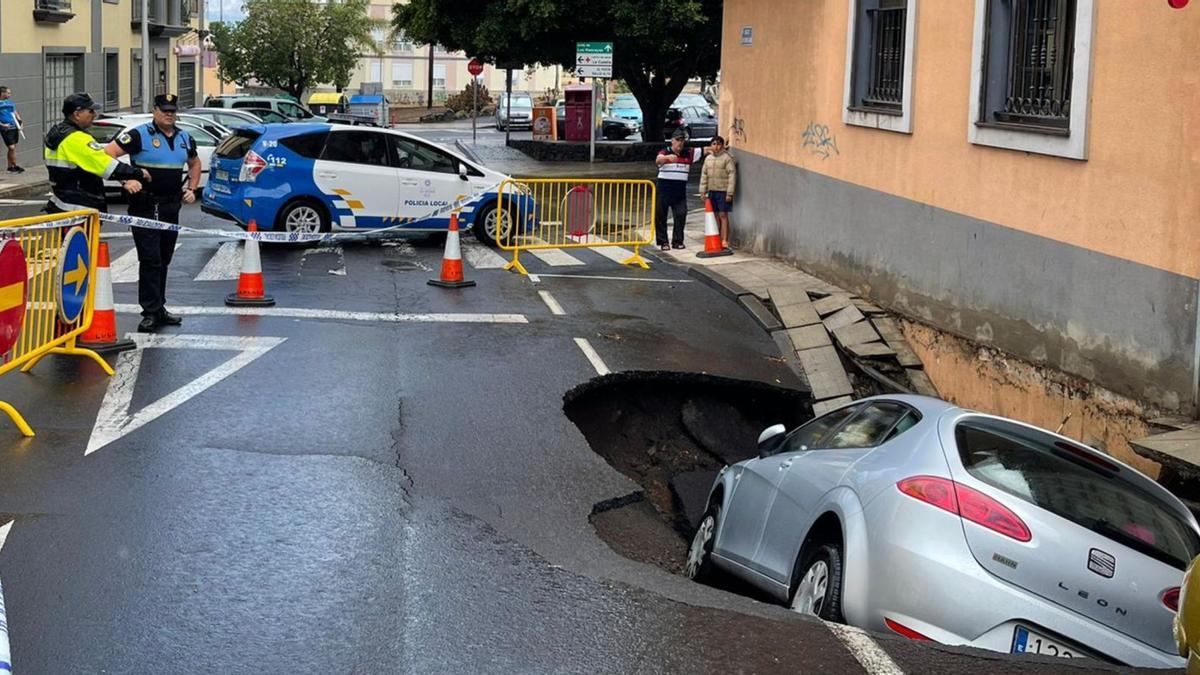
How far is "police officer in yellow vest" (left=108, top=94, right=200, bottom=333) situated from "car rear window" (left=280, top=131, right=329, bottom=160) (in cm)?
568

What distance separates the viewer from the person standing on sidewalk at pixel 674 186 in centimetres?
1947

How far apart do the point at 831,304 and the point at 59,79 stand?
88.2 ft

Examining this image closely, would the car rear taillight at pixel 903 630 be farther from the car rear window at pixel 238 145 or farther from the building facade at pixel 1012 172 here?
the car rear window at pixel 238 145

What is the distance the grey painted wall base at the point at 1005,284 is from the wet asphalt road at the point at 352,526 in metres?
1.89

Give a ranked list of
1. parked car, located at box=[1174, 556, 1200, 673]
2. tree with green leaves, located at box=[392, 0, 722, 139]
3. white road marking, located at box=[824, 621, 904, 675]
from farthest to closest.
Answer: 1. tree with green leaves, located at box=[392, 0, 722, 139]
2. white road marking, located at box=[824, 621, 904, 675]
3. parked car, located at box=[1174, 556, 1200, 673]

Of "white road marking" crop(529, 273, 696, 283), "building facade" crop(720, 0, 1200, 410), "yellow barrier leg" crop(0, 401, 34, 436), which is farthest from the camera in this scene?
"white road marking" crop(529, 273, 696, 283)

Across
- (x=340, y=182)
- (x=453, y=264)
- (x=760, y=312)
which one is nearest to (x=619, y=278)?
(x=453, y=264)

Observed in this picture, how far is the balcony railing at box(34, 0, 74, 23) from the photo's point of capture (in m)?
31.7

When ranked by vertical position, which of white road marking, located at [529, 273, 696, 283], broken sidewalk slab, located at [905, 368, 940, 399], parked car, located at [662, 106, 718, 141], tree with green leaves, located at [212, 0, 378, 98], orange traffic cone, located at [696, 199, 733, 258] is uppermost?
tree with green leaves, located at [212, 0, 378, 98]

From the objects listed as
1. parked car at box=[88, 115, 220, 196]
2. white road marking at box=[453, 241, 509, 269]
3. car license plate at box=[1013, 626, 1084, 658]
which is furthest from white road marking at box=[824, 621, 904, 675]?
parked car at box=[88, 115, 220, 196]

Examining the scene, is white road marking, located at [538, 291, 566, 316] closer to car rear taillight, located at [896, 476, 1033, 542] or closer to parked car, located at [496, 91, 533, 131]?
car rear taillight, located at [896, 476, 1033, 542]

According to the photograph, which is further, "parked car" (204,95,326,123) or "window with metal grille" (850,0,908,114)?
"parked car" (204,95,326,123)

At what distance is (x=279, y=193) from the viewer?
17812 mm

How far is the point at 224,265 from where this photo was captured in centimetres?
1627
